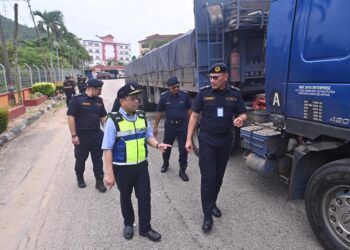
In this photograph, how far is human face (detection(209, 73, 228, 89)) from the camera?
349 centimetres

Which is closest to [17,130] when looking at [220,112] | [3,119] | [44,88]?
[3,119]

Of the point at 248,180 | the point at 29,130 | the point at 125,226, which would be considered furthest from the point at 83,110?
the point at 29,130

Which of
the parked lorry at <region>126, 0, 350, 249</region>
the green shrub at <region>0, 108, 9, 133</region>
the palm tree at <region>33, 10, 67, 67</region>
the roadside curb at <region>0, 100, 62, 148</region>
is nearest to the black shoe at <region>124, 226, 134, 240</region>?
the parked lorry at <region>126, 0, 350, 249</region>

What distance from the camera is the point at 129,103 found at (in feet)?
10.6

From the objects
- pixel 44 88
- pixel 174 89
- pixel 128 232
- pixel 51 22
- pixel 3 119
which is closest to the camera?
pixel 128 232

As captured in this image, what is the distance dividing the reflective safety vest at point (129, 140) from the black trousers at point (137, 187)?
0.26 feet

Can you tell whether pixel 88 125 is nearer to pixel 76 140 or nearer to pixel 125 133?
pixel 76 140

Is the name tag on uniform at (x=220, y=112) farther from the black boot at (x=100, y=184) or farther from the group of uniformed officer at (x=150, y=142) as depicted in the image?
the black boot at (x=100, y=184)

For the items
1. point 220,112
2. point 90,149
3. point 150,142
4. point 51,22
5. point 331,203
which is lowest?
point 90,149

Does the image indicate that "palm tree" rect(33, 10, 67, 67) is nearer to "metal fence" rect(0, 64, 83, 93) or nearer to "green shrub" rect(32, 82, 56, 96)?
"metal fence" rect(0, 64, 83, 93)

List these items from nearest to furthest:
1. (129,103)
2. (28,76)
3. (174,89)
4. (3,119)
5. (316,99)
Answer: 1. (316,99)
2. (129,103)
3. (174,89)
4. (3,119)
5. (28,76)

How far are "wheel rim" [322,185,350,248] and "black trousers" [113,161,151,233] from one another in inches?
64.2

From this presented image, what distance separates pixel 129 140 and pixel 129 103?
1.15 ft

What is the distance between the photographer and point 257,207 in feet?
13.8
